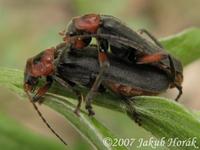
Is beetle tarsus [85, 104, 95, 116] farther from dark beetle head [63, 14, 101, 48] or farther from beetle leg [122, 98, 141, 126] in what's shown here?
dark beetle head [63, 14, 101, 48]

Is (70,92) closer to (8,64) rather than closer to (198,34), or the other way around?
(198,34)

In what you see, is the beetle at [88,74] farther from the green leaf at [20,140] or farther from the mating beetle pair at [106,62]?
the green leaf at [20,140]

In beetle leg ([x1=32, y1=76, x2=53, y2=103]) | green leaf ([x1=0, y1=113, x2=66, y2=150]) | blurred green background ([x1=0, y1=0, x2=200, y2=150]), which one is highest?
beetle leg ([x1=32, y1=76, x2=53, y2=103])

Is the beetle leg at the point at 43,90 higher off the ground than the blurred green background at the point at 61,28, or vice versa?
the beetle leg at the point at 43,90

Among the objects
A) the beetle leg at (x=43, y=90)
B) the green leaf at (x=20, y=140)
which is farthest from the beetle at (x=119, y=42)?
the green leaf at (x=20, y=140)

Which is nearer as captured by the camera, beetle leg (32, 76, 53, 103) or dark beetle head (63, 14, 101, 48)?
beetle leg (32, 76, 53, 103)

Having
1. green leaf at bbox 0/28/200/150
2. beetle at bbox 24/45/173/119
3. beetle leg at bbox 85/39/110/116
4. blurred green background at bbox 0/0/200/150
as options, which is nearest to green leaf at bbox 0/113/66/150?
beetle at bbox 24/45/173/119

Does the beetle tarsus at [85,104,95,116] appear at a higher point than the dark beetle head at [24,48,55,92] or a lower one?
lower

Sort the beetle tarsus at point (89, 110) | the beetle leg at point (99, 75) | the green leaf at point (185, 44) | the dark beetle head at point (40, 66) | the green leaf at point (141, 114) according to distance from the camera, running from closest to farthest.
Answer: the green leaf at point (141, 114) < the beetle tarsus at point (89, 110) < the beetle leg at point (99, 75) < the green leaf at point (185, 44) < the dark beetle head at point (40, 66)
